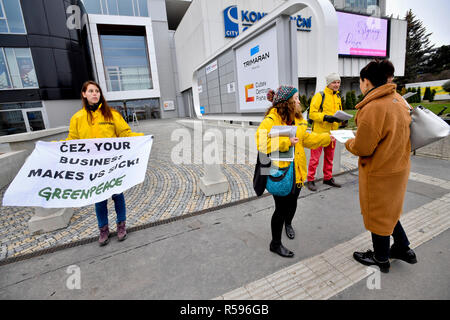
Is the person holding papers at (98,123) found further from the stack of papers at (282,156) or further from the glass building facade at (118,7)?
the glass building facade at (118,7)

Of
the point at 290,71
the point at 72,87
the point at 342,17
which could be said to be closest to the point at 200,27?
the point at 72,87

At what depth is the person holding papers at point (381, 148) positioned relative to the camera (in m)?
1.75

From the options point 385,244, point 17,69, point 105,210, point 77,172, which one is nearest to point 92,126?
point 77,172

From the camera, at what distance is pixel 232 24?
56.9ft

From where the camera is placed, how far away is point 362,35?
2191cm

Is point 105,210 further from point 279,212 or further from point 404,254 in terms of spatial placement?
point 404,254

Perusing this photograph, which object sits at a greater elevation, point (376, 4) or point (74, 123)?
point (376, 4)

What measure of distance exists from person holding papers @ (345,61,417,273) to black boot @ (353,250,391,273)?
0.17m

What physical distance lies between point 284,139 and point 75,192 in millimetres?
2509

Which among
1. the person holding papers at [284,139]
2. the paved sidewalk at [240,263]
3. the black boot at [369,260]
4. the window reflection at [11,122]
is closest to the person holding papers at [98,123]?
the paved sidewalk at [240,263]

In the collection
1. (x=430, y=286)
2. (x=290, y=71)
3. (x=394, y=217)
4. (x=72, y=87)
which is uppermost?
(x=72, y=87)

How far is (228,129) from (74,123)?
617 centimetres

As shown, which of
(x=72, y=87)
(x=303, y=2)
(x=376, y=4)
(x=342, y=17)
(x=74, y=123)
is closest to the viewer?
(x=74, y=123)

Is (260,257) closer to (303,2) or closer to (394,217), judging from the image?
(394,217)
